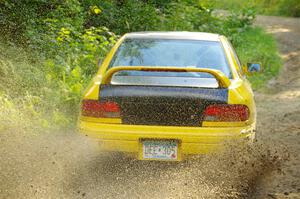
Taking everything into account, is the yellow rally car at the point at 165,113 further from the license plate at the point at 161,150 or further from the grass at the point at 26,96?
the grass at the point at 26,96

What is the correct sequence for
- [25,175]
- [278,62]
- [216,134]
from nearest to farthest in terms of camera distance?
[216,134]
[25,175]
[278,62]

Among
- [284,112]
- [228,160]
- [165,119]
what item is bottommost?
[284,112]

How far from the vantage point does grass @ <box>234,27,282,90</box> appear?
14.1m

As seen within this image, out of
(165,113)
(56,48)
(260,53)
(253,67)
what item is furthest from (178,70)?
(260,53)

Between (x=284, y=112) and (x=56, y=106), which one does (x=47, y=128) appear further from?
(x=284, y=112)

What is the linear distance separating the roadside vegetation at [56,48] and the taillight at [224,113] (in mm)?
2642

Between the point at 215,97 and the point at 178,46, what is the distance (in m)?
1.16

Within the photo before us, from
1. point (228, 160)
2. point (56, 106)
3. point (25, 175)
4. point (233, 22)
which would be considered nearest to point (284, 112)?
point (56, 106)

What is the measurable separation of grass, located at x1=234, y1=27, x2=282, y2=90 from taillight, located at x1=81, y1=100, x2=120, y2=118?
26.0ft

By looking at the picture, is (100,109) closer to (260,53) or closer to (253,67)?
(253,67)

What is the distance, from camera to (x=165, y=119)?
4871mm

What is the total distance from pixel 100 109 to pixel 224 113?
1.15 metres

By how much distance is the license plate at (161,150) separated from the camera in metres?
4.84

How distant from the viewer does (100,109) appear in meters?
4.98
